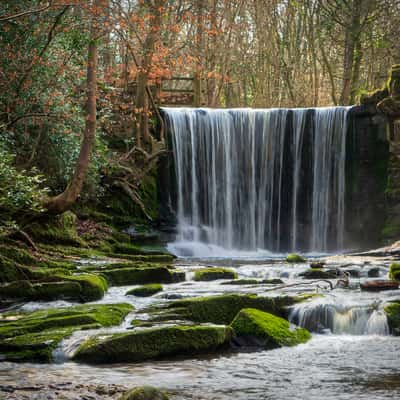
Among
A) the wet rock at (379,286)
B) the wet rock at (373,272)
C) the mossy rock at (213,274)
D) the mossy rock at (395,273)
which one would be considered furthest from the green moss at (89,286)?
the wet rock at (373,272)

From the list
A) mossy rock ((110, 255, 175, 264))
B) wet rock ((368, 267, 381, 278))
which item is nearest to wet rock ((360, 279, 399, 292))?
wet rock ((368, 267, 381, 278))

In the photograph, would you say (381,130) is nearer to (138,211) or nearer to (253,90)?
(138,211)

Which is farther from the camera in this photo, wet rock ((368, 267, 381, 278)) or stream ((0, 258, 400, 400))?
wet rock ((368, 267, 381, 278))

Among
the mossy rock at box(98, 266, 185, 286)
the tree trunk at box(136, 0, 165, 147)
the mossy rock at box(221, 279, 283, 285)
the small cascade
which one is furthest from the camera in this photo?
the tree trunk at box(136, 0, 165, 147)

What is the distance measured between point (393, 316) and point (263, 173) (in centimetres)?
1409

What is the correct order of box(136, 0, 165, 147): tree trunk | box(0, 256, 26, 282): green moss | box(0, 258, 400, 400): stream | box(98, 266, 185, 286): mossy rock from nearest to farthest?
box(0, 258, 400, 400): stream < box(0, 256, 26, 282): green moss < box(98, 266, 185, 286): mossy rock < box(136, 0, 165, 147): tree trunk

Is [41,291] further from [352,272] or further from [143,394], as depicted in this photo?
[352,272]

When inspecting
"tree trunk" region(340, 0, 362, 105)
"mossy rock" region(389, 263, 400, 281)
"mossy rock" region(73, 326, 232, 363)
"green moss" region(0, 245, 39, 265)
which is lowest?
"mossy rock" region(73, 326, 232, 363)

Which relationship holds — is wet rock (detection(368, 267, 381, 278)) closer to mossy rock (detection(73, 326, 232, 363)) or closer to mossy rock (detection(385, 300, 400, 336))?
mossy rock (detection(385, 300, 400, 336))

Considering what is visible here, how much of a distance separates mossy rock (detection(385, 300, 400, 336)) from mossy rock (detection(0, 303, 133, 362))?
138 inches

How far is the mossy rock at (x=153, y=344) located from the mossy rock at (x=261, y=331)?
324 mm

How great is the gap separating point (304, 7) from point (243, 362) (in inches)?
1041

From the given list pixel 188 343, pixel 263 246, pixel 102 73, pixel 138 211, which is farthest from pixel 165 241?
pixel 188 343

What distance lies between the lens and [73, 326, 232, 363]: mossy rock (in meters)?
7.65
